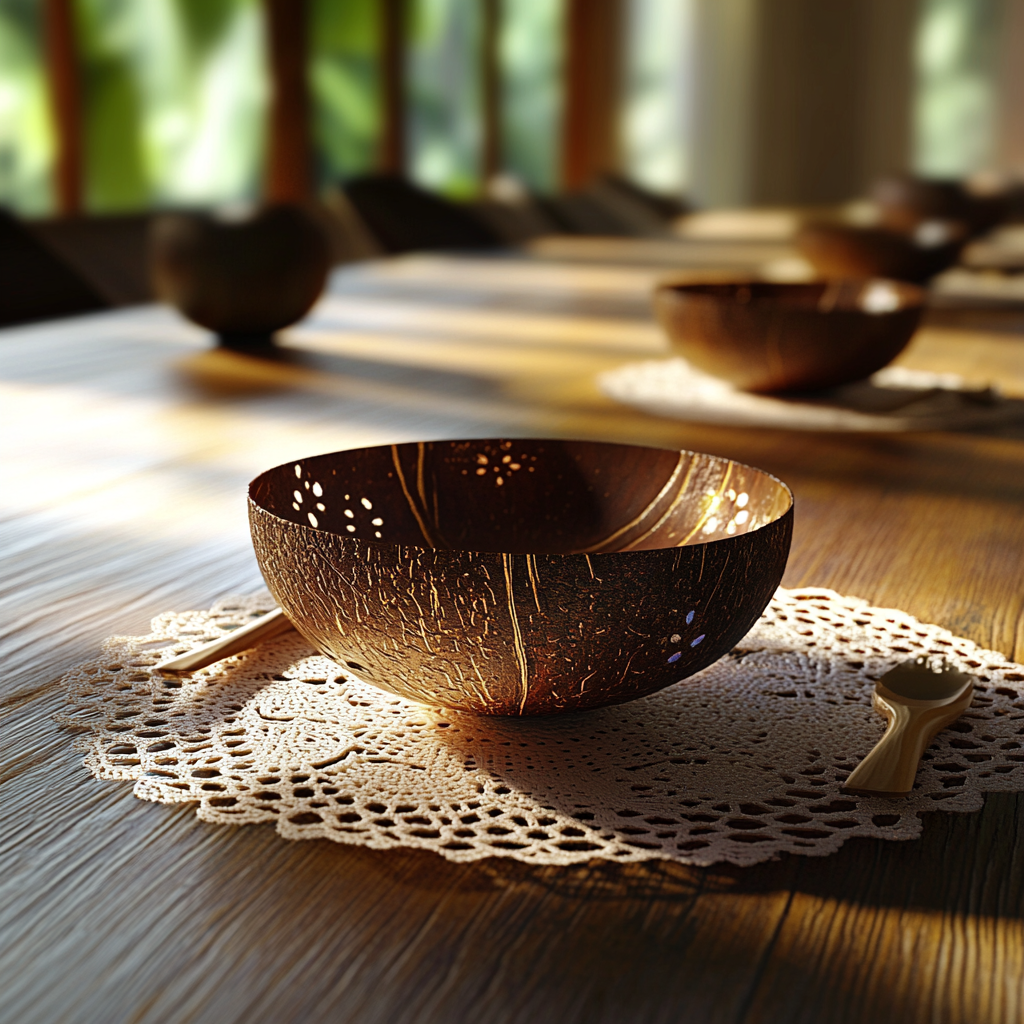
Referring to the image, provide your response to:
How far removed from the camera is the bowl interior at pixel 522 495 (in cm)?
58

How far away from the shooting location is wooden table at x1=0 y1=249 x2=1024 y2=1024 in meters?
Answer: 0.34

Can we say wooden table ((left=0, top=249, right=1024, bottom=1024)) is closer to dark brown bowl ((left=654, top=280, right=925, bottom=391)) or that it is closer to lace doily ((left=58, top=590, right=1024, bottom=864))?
lace doily ((left=58, top=590, right=1024, bottom=864))

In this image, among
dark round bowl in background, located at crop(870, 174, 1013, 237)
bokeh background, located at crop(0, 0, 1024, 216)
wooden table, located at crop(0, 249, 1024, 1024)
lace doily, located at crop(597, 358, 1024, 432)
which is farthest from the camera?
bokeh background, located at crop(0, 0, 1024, 216)

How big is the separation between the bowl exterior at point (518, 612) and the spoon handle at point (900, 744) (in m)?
0.06

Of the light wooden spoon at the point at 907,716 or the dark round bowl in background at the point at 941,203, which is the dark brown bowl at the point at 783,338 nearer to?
the light wooden spoon at the point at 907,716

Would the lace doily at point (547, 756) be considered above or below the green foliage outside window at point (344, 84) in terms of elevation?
below

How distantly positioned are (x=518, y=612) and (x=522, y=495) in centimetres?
21

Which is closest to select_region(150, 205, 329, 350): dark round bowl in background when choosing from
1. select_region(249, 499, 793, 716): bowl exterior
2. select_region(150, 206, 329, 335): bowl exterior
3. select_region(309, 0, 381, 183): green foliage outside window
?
select_region(150, 206, 329, 335): bowl exterior

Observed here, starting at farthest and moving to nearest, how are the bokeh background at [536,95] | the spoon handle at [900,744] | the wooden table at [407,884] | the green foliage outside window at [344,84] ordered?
1. the green foliage outside window at [344,84]
2. the bokeh background at [536,95]
3. the spoon handle at [900,744]
4. the wooden table at [407,884]

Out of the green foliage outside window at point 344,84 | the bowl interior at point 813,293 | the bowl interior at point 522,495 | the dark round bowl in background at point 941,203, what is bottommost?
the dark round bowl in background at point 941,203

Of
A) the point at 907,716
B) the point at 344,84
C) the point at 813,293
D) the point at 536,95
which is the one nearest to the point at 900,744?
the point at 907,716

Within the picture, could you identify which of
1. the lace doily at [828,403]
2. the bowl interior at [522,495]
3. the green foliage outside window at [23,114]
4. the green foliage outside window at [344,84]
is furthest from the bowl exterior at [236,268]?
the green foliage outside window at [344,84]

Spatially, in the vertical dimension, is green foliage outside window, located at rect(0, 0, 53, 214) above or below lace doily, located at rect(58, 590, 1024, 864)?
above

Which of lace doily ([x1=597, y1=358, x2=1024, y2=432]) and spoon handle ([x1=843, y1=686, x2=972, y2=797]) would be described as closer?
spoon handle ([x1=843, y1=686, x2=972, y2=797])
